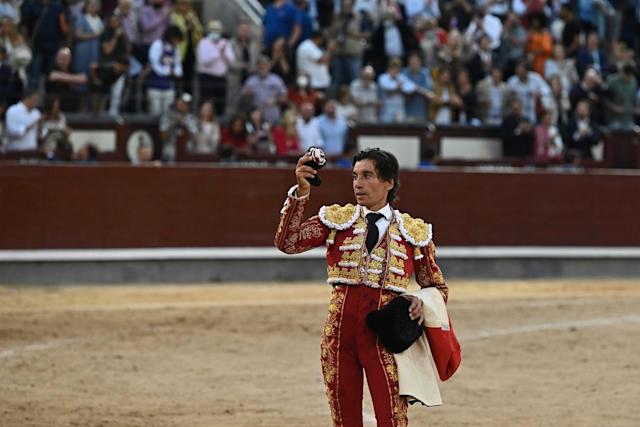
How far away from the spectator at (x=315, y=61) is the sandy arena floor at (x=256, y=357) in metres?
2.05

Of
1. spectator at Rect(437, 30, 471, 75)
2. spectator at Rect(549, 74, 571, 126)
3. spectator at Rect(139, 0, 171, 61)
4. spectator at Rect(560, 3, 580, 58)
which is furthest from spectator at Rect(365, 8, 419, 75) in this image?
spectator at Rect(139, 0, 171, 61)

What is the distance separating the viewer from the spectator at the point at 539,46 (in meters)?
14.7

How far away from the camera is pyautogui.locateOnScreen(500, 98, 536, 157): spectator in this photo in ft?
45.3

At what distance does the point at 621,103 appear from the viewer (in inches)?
584

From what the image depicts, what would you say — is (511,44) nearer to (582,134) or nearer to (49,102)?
(582,134)

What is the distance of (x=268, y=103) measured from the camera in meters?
12.7

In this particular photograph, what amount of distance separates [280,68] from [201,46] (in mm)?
815

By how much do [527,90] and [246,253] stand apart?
3.27 m

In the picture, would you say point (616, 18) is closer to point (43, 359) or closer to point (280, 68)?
point (280, 68)

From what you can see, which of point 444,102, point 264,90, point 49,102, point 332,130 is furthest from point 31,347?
point 444,102

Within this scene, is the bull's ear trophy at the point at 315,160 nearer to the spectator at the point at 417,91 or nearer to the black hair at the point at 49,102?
the black hair at the point at 49,102

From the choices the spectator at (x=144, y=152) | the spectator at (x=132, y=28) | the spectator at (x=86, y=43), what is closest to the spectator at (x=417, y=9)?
the spectator at (x=132, y=28)

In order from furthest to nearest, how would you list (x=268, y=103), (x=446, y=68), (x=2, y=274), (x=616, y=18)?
(x=616, y=18), (x=446, y=68), (x=268, y=103), (x=2, y=274)

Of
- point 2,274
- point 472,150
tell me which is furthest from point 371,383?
point 472,150
